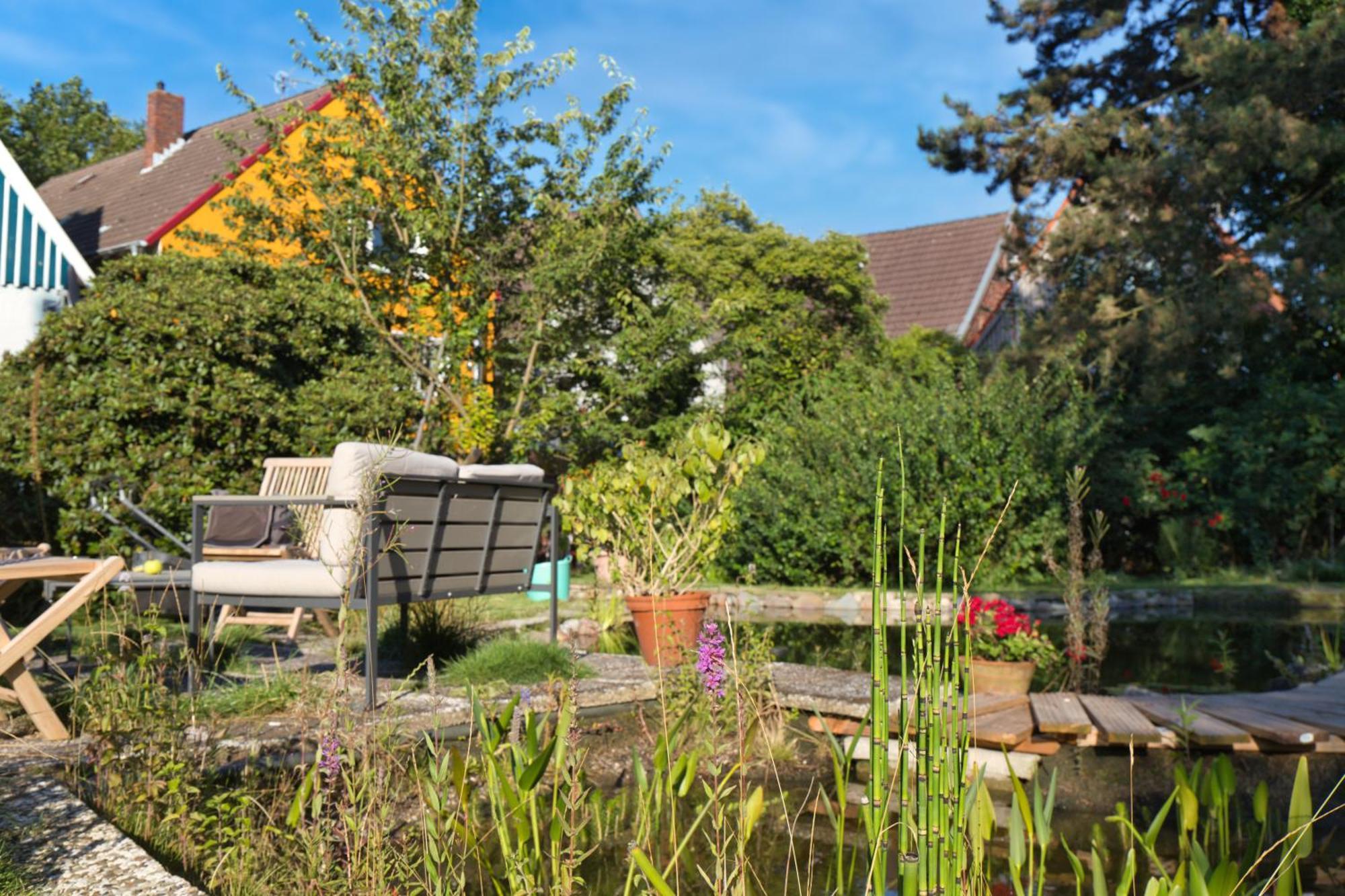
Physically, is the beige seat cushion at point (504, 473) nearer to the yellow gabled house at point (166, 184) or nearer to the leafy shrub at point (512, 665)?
the leafy shrub at point (512, 665)

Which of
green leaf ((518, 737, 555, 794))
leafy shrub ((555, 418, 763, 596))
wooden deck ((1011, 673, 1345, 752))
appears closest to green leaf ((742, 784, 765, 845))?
green leaf ((518, 737, 555, 794))

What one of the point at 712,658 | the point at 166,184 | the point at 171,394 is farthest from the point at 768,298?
the point at 712,658

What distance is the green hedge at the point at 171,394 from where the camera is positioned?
7.86m

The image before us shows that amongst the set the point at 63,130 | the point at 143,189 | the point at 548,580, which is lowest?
the point at 548,580

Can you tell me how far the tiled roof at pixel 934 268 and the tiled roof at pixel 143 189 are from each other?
11.2 meters

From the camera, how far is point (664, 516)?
590cm

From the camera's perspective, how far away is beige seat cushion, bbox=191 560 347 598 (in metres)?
3.98

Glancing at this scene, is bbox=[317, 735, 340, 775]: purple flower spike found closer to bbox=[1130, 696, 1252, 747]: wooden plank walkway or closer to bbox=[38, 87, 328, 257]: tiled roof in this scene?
bbox=[1130, 696, 1252, 747]: wooden plank walkway

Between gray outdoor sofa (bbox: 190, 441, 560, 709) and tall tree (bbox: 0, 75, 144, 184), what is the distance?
1221 inches

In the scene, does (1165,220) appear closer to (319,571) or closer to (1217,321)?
(1217,321)

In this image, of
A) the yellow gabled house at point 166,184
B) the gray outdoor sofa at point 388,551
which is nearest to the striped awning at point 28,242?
the yellow gabled house at point 166,184

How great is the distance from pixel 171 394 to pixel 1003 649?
6.45 m

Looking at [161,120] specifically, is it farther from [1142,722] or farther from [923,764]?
[923,764]

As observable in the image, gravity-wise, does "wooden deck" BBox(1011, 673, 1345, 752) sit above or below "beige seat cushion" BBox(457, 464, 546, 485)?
below
